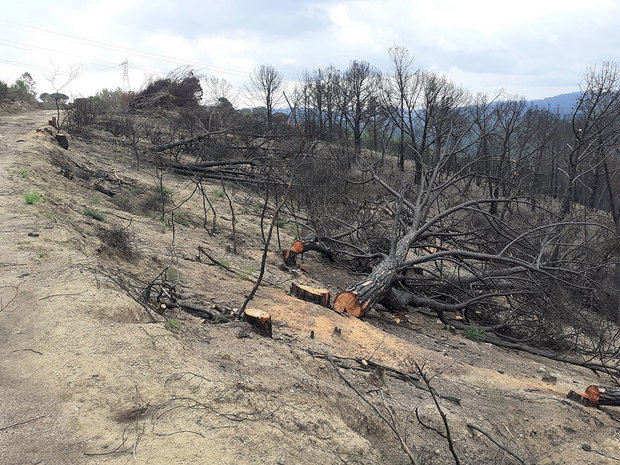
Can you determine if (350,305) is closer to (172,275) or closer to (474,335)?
(474,335)

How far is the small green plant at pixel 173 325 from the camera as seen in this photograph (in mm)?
3621

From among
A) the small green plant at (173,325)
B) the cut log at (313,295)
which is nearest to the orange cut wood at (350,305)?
the cut log at (313,295)

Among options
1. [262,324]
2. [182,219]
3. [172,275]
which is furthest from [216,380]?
[182,219]

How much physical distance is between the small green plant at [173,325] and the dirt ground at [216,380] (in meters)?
0.02

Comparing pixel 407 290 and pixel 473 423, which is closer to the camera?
pixel 473 423

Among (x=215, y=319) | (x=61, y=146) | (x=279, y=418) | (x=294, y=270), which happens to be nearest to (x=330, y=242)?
(x=294, y=270)

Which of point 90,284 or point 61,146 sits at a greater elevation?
point 61,146

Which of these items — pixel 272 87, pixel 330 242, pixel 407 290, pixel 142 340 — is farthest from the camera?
pixel 272 87

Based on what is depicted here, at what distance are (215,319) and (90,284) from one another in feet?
4.22

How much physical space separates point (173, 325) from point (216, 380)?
106 cm

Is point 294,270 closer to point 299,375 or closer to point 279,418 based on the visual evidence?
point 299,375

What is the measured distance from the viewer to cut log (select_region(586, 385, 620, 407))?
4.05 meters

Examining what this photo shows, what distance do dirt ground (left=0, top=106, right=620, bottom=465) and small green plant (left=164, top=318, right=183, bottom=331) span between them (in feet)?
0.07

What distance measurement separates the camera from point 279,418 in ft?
8.58
